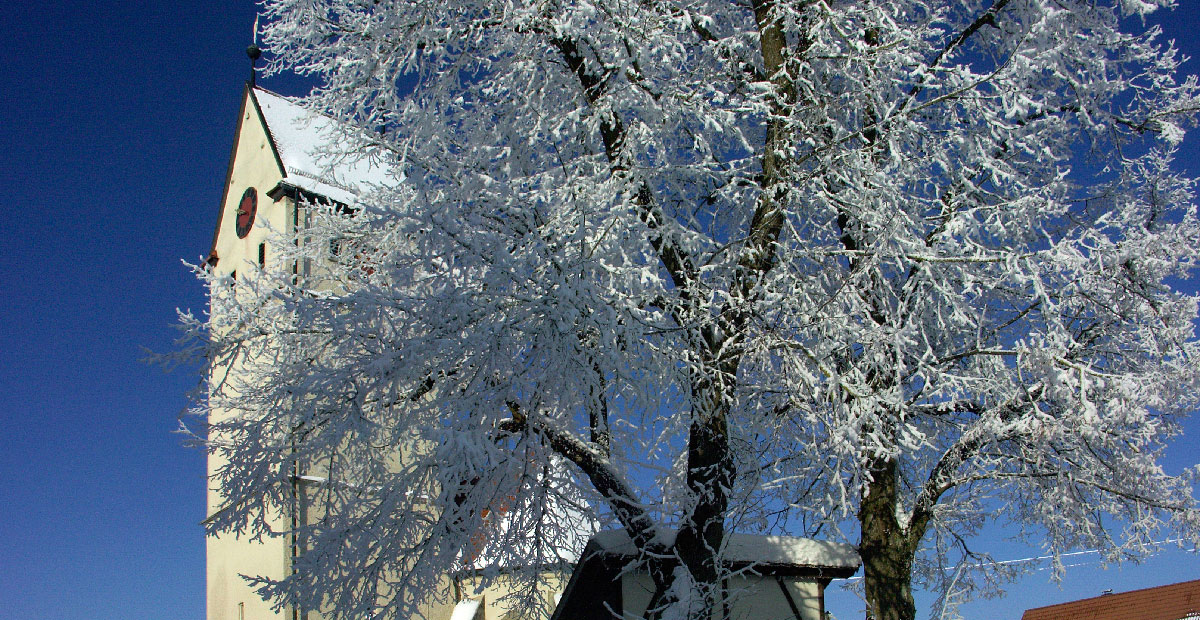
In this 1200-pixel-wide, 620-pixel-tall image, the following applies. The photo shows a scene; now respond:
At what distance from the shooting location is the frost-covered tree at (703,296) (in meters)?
5.48

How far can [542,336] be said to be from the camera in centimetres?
509

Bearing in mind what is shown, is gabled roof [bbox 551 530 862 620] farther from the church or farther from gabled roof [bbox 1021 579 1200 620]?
gabled roof [bbox 1021 579 1200 620]

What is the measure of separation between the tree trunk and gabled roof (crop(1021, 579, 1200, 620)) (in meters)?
29.4

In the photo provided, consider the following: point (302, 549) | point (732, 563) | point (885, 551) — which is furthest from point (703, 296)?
point (302, 549)

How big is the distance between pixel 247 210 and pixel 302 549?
1222 cm

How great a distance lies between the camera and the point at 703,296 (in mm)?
6438

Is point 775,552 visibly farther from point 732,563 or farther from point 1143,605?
point 1143,605

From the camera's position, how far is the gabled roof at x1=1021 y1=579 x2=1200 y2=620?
1198 inches

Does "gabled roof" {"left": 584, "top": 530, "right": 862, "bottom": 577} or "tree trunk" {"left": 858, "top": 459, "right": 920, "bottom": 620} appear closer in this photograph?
"gabled roof" {"left": 584, "top": 530, "right": 862, "bottom": 577}

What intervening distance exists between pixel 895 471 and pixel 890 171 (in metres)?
2.80

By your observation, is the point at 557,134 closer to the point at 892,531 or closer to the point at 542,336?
the point at 542,336

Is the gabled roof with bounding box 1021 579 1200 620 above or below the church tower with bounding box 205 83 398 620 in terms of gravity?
below

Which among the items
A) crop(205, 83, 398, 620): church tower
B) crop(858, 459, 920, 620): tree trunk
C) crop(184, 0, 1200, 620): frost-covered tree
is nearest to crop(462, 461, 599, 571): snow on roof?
crop(184, 0, 1200, 620): frost-covered tree

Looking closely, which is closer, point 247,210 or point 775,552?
point 775,552
